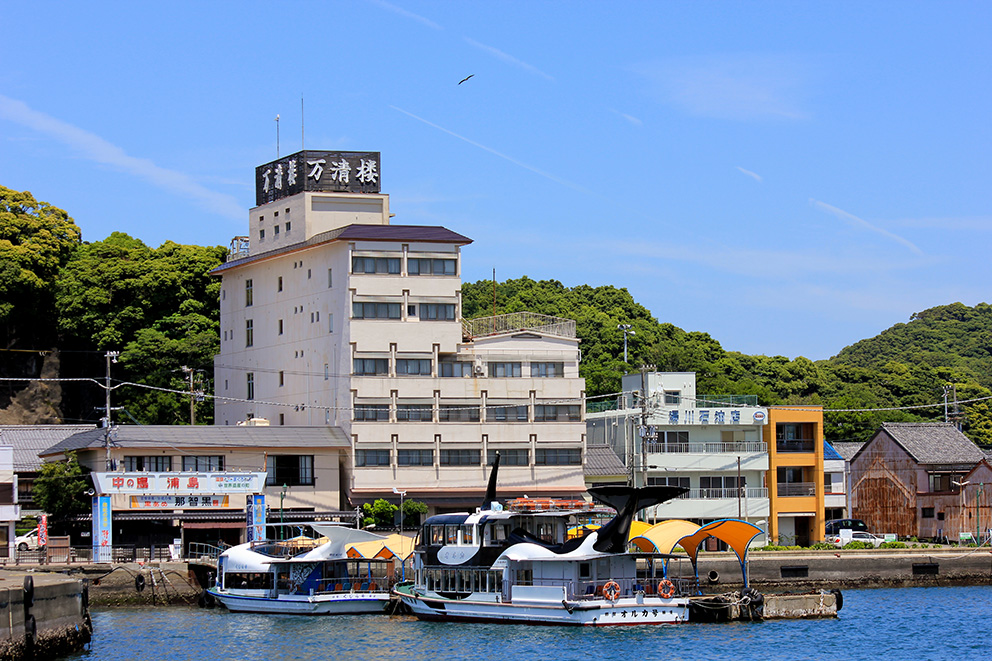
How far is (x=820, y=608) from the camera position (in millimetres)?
51156

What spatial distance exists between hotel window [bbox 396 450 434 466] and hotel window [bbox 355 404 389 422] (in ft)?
7.45

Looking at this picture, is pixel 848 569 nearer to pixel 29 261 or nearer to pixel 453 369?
pixel 453 369

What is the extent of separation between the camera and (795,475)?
81.7m

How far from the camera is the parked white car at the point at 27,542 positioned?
67062mm

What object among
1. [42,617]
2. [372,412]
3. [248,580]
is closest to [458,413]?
[372,412]

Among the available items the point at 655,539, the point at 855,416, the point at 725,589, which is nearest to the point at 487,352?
the point at 725,589

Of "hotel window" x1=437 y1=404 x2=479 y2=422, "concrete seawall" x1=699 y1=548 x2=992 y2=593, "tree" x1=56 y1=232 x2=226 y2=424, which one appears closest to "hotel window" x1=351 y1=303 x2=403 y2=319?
"hotel window" x1=437 y1=404 x2=479 y2=422

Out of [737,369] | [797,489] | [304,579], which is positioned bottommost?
[304,579]

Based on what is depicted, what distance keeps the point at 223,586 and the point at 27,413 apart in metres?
42.5

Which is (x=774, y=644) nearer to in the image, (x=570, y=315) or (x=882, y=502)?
(x=882, y=502)

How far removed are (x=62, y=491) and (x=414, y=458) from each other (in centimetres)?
2004

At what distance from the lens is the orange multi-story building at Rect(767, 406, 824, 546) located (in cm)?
8000

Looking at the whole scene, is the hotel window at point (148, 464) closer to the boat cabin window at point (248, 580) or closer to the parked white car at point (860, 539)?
the boat cabin window at point (248, 580)

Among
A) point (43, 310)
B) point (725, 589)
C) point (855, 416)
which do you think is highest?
point (43, 310)
